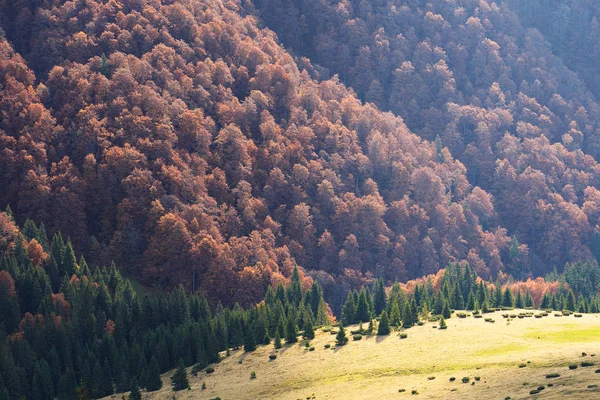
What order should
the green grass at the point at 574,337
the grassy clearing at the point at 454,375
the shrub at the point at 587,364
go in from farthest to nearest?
1. the green grass at the point at 574,337
2. the shrub at the point at 587,364
3. the grassy clearing at the point at 454,375

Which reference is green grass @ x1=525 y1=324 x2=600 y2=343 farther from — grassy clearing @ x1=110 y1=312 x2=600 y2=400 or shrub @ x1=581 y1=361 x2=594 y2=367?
shrub @ x1=581 y1=361 x2=594 y2=367

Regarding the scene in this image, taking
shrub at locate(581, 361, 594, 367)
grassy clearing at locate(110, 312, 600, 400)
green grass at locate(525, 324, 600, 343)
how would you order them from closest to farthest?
1. grassy clearing at locate(110, 312, 600, 400)
2. shrub at locate(581, 361, 594, 367)
3. green grass at locate(525, 324, 600, 343)

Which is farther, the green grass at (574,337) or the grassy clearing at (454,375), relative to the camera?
the green grass at (574,337)

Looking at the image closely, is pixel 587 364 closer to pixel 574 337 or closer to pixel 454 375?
pixel 454 375

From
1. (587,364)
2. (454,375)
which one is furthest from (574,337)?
(587,364)

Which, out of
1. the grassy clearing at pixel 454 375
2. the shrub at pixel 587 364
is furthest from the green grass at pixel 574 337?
the shrub at pixel 587 364

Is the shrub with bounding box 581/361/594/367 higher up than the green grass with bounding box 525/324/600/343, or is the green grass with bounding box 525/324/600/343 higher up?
the green grass with bounding box 525/324/600/343

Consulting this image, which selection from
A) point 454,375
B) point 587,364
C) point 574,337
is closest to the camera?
point 587,364

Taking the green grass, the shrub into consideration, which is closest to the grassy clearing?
the green grass

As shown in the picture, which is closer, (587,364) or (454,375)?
(587,364)

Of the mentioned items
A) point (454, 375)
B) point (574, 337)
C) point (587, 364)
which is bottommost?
point (454, 375)

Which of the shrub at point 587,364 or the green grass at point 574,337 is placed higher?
the green grass at point 574,337

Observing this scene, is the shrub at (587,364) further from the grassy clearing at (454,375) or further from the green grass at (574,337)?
the green grass at (574,337)
